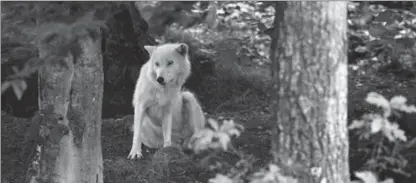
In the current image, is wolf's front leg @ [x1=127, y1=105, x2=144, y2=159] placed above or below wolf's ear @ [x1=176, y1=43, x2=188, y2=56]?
below

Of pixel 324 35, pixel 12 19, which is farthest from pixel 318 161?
pixel 12 19

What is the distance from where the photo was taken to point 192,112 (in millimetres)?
7793

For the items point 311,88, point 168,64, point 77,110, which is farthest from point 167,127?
point 311,88

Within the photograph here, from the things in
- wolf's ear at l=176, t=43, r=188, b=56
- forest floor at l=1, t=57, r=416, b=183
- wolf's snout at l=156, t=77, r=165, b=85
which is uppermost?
wolf's ear at l=176, t=43, r=188, b=56

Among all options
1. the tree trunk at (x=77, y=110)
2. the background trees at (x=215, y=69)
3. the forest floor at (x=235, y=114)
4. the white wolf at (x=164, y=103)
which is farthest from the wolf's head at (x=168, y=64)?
the forest floor at (x=235, y=114)

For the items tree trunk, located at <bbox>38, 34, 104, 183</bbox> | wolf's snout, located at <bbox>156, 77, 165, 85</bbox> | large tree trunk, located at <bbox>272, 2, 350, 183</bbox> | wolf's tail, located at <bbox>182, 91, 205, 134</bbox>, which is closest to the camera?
large tree trunk, located at <bbox>272, 2, 350, 183</bbox>

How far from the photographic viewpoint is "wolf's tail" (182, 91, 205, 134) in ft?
25.3

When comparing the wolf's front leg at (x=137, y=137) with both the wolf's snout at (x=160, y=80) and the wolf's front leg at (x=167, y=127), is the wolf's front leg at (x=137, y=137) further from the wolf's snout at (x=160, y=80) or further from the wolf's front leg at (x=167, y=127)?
the wolf's snout at (x=160, y=80)

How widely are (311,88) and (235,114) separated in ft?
15.4

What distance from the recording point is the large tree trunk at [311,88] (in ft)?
13.7

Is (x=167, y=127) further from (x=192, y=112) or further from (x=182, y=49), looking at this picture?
(x=182, y=49)

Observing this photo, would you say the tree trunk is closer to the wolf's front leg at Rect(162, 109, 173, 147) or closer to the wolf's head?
the wolf's head

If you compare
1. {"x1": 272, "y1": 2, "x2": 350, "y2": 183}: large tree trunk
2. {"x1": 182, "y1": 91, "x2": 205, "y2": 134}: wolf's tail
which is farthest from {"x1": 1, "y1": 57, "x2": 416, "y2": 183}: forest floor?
{"x1": 272, "y1": 2, "x2": 350, "y2": 183}: large tree trunk

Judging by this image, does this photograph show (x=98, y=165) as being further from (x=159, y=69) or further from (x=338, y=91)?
(x=338, y=91)
